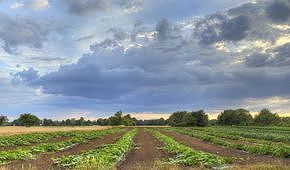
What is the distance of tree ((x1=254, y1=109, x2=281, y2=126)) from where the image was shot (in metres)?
171

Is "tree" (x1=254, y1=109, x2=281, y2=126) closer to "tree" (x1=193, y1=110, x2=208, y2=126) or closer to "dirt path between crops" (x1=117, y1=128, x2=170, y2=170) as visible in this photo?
"tree" (x1=193, y1=110, x2=208, y2=126)

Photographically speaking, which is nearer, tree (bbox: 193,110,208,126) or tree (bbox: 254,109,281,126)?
tree (bbox: 254,109,281,126)

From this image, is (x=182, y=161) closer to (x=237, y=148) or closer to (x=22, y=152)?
(x=22, y=152)

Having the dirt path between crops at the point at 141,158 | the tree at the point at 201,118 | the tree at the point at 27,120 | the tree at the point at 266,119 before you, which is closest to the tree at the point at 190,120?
the tree at the point at 201,118

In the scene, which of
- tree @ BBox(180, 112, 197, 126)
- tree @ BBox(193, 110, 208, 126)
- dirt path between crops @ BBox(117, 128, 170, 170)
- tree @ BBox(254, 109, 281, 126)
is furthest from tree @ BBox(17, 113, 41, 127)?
dirt path between crops @ BBox(117, 128, 170, 170)

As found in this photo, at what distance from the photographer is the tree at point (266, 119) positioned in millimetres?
170875

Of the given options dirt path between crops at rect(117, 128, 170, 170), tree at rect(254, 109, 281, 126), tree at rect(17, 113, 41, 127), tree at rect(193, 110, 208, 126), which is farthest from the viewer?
tree at rect(17, 113, 41, 127)

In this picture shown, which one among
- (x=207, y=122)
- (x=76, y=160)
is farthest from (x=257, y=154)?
(x=207, y=122)

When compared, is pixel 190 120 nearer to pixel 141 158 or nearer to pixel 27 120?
pixel 27 120

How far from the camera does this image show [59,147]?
39.9 meters

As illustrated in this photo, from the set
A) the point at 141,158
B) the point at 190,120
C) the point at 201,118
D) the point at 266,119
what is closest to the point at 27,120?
the point at 190,120

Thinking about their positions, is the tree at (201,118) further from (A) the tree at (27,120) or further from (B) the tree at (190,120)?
(A) the tree at (27,120)

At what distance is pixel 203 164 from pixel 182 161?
1.46 meters

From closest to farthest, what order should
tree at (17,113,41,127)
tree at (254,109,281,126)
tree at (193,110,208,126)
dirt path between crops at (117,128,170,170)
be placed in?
dirt path between crops at (117,128,170,170) → tree at (254,109,281,126) → tree at (193,110,208,126) → tree at (17,113,41,127)
